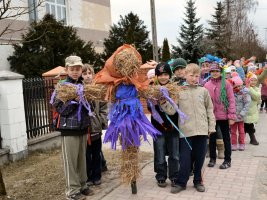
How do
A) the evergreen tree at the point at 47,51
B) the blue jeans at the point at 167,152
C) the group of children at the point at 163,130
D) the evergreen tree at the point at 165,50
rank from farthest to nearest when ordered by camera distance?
the evergreen tree at the point at 165,50 < the evergreen tree at the point at 47,51 < the blue jeans at the point at 167,152 < the group of children at the point at 163,130

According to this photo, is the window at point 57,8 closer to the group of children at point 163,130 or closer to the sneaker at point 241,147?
the sneaker at point 241,147

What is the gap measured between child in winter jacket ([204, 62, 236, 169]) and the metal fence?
3.84m

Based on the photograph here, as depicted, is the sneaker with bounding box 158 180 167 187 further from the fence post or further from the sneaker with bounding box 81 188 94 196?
the fence post

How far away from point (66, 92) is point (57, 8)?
21.6 meters

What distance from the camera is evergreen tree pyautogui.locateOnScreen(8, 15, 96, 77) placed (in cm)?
1791

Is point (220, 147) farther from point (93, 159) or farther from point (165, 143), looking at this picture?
point (93, 159)

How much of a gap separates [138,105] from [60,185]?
6.47ft

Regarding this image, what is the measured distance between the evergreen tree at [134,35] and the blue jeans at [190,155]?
19273 mm

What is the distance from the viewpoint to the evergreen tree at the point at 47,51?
58.7 feet

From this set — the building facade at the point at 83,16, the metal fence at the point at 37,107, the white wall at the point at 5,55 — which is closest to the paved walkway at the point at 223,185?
the metal fence at the point at 37,107

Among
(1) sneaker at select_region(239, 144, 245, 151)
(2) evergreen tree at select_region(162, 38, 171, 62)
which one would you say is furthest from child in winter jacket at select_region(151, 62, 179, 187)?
(2) evergreen tree at select_region(162, 38, 171, 62)

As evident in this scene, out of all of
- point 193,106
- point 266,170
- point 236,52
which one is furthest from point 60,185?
point 236,52

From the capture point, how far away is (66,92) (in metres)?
4.26

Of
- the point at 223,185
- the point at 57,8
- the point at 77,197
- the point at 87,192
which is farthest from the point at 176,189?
the point at 57,8
